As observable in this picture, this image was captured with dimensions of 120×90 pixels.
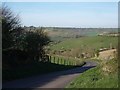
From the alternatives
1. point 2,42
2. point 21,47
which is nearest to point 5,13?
point 2,42

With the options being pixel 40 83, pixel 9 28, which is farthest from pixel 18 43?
pixel 40 83

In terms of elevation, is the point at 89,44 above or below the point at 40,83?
below

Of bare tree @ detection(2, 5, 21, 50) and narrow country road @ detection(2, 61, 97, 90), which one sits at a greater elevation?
bare tree @ detection(2, 5, 21, 50)

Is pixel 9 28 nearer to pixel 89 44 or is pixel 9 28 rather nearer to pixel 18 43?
pixel 18 43

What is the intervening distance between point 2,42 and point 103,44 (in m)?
82.1

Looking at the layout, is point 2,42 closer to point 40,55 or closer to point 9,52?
point 9,52

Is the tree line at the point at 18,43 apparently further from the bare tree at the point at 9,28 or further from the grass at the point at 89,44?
the grass at the point at 89,44

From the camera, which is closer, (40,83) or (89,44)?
(40,83)

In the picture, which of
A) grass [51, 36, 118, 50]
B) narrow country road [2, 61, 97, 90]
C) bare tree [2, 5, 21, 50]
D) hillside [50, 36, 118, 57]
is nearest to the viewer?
narrow country road [2, 61, 97, 90]

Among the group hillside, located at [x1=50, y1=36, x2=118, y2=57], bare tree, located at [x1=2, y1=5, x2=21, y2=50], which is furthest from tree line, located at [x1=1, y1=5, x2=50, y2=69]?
hillside, located at [x1=50, y1=36, x2=118, y2=57]

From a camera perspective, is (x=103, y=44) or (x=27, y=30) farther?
(x=103, y=44)

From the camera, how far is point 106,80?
59.0 feet

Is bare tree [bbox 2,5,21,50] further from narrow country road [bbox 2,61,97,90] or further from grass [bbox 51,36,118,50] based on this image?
grass [bbox 51,36,118,50]

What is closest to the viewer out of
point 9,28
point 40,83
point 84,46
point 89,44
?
point 40,83
